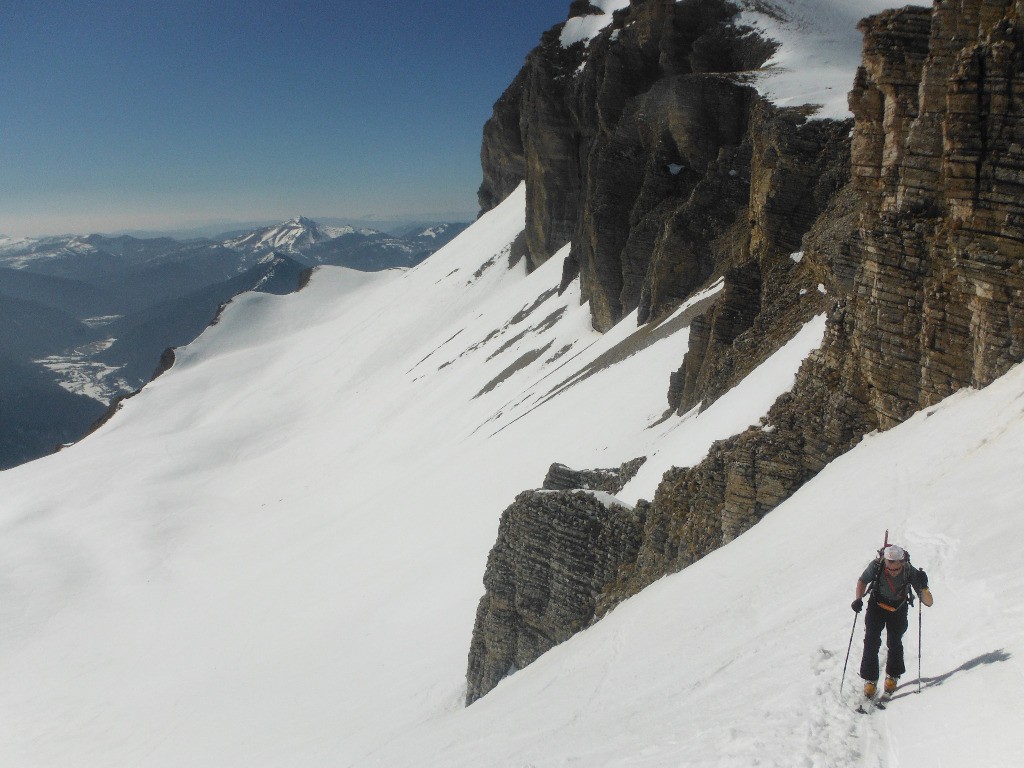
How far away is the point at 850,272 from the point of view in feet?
54.3

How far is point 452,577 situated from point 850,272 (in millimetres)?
18230

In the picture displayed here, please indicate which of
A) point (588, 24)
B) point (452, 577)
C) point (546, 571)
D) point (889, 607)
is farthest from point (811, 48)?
point (889, 607)

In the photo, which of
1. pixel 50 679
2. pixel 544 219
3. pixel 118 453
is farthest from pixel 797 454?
pixel 118 453

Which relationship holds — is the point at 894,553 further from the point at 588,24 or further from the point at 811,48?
the point at 588,24

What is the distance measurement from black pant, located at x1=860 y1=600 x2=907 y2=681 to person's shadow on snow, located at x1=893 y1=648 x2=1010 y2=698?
19cm

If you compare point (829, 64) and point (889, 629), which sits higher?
point (829, 64)

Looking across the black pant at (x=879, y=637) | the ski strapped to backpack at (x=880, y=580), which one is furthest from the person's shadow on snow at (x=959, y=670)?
the ski strapped to backpack at (x=880, y=580)

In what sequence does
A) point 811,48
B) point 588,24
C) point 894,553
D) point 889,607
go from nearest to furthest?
point 894,553, point 889,607, point 811,48, point 588,24

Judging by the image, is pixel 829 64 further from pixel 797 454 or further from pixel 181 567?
pixel 181 567

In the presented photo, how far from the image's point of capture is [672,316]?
1401 inches

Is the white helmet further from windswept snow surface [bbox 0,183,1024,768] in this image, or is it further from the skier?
windswept snow surface [bbox 0,183,1024,768]

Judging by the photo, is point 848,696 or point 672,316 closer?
point 848,696

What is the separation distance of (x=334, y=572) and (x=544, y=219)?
170 ft

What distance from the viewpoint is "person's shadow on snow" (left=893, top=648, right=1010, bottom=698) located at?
595 cm
